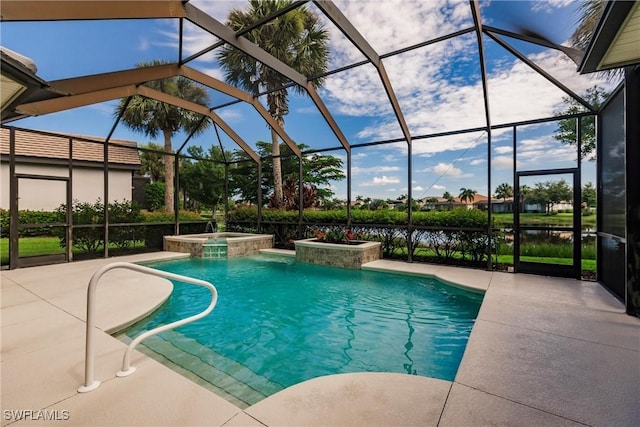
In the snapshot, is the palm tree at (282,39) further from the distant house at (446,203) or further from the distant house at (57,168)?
the distant house at (446,203)

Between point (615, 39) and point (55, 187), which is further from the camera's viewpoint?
point (55, 187)

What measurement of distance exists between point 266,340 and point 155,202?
18260 millimetres

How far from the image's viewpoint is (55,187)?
10469 mm

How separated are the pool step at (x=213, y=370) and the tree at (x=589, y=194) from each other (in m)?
7.24

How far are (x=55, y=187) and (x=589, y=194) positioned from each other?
15.6m

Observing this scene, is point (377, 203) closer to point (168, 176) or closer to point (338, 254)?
point (338, 254)

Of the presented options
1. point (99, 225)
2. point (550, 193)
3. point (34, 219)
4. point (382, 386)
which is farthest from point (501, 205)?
point (34, 219)

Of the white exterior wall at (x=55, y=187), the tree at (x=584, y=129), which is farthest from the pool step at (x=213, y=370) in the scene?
the white exterior wall at (x=55, y=187)

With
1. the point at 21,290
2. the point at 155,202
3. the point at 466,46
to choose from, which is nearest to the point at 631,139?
the point at 466,46

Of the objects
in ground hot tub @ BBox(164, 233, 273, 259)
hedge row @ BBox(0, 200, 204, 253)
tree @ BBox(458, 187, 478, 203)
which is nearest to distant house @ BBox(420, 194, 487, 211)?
tree @ BBox(458, 187, 478, 203)

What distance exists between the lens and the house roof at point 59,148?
8.91 metres

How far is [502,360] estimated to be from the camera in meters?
2.83

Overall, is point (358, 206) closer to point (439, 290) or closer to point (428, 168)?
point (428, 168)

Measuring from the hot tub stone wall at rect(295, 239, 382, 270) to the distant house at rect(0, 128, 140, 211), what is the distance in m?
5.89
